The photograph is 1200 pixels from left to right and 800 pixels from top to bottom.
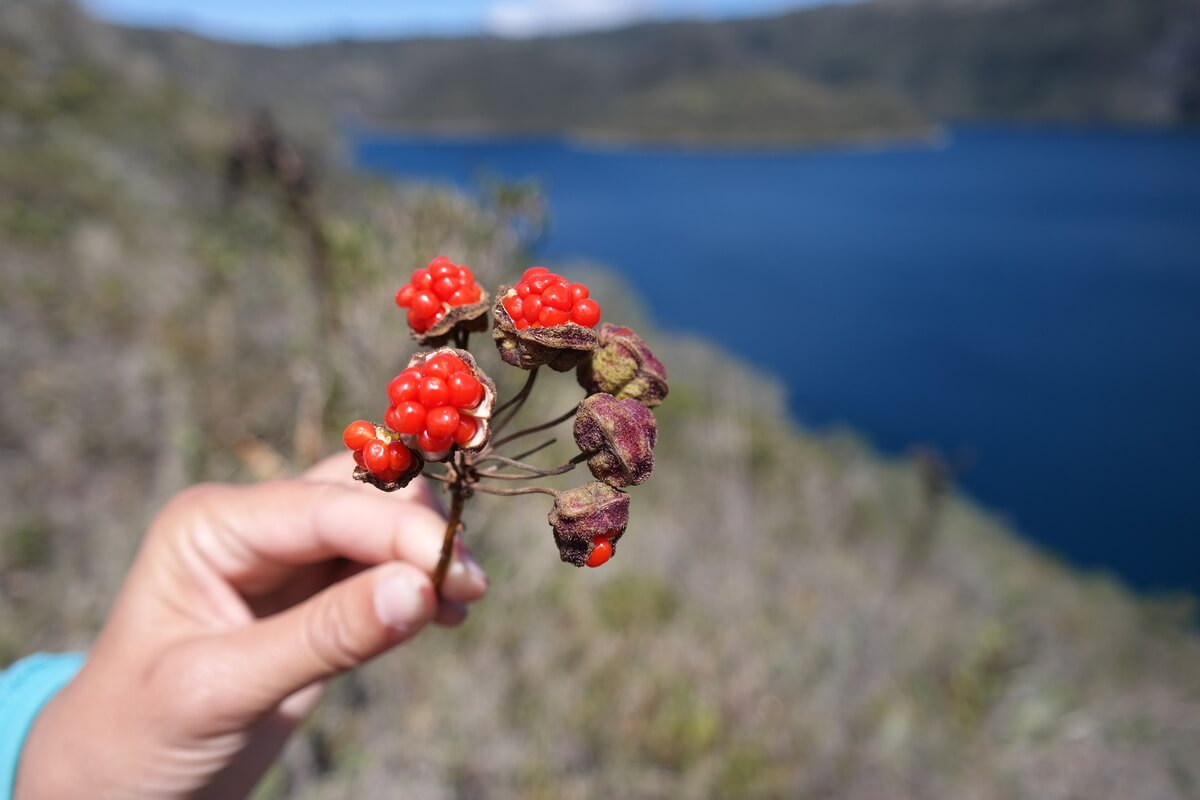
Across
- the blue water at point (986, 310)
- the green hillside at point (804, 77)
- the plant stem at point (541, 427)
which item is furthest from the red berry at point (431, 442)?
the green hillside at point (804, 77)

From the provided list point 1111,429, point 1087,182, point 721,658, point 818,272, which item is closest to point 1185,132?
point 1087,182

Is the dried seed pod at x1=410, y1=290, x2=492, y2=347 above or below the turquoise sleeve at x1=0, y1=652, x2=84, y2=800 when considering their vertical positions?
above

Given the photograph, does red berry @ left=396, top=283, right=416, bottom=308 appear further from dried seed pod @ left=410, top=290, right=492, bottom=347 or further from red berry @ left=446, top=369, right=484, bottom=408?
red berry @ left=446, top=369, right=484, bottom=408

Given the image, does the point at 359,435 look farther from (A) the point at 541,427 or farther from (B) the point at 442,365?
(A) the point at 541,427

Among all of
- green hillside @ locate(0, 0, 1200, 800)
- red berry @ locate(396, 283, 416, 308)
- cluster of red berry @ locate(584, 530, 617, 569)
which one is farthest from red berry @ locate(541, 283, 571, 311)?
green hillside @ locate(0, 0, 1200, 800)

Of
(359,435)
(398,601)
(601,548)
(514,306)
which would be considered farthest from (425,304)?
(398,601)
